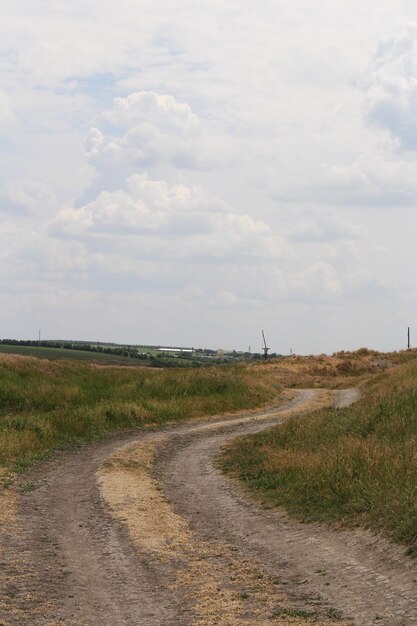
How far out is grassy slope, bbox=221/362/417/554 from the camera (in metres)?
11.5

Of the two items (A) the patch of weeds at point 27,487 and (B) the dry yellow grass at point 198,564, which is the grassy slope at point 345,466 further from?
(A) the patch of weeds at point 27,487

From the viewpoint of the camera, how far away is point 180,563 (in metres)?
10.4

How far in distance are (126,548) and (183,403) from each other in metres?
21.3

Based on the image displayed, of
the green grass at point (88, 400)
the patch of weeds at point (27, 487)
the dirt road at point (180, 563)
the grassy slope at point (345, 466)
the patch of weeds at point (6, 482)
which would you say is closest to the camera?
the dirt road at point (180, 563)

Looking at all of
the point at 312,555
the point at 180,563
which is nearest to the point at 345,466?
the point at 312,555

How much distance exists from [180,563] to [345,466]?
523 cm

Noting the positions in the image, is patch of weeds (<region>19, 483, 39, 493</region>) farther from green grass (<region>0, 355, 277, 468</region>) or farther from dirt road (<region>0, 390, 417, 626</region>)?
green grass (<region>0, 355, 277, 468</region>)

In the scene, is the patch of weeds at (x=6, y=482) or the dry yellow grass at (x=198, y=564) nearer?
the dry yellow grass at (x=198, y=564)

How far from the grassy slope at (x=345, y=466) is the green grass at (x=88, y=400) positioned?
5.85 m

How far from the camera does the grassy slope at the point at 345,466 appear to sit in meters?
11.5

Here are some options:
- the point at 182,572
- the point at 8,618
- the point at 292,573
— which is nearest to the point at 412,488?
the point at 292,573

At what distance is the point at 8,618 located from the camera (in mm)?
7949

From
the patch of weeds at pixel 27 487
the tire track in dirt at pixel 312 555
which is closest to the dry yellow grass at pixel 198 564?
the tire track in dirt at pixel 312 555

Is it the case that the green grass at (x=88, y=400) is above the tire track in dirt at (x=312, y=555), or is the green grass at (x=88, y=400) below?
above
